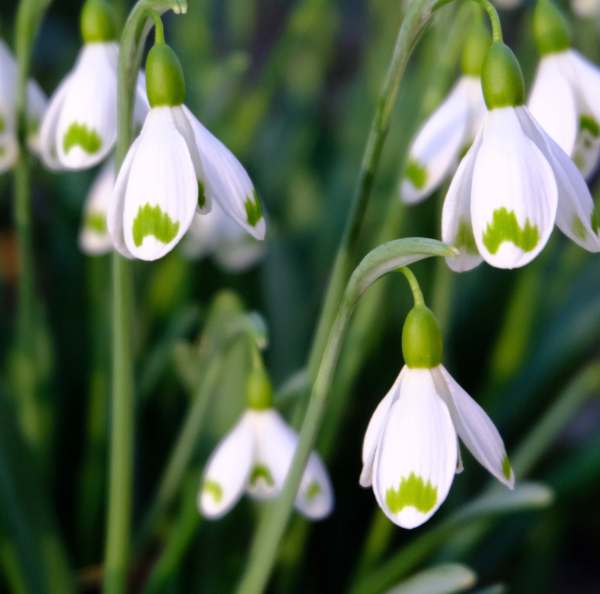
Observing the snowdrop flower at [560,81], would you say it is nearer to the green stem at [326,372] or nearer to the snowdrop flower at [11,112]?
the green stem at [326,372]

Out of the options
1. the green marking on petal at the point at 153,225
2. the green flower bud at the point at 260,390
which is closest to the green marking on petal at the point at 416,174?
the green flower bud at the point at 260,390

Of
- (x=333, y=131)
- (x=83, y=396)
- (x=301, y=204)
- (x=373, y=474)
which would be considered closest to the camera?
(x=373, y=474)

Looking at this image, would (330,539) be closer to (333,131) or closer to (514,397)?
(514,397)

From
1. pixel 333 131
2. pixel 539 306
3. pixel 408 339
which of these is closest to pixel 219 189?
pixel 408 339

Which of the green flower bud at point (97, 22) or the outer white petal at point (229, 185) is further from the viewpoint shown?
the green flower bud at point (97, 22)

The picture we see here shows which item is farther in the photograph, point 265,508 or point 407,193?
point 265,508

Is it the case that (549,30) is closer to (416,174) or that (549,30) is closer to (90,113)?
(416,174)
